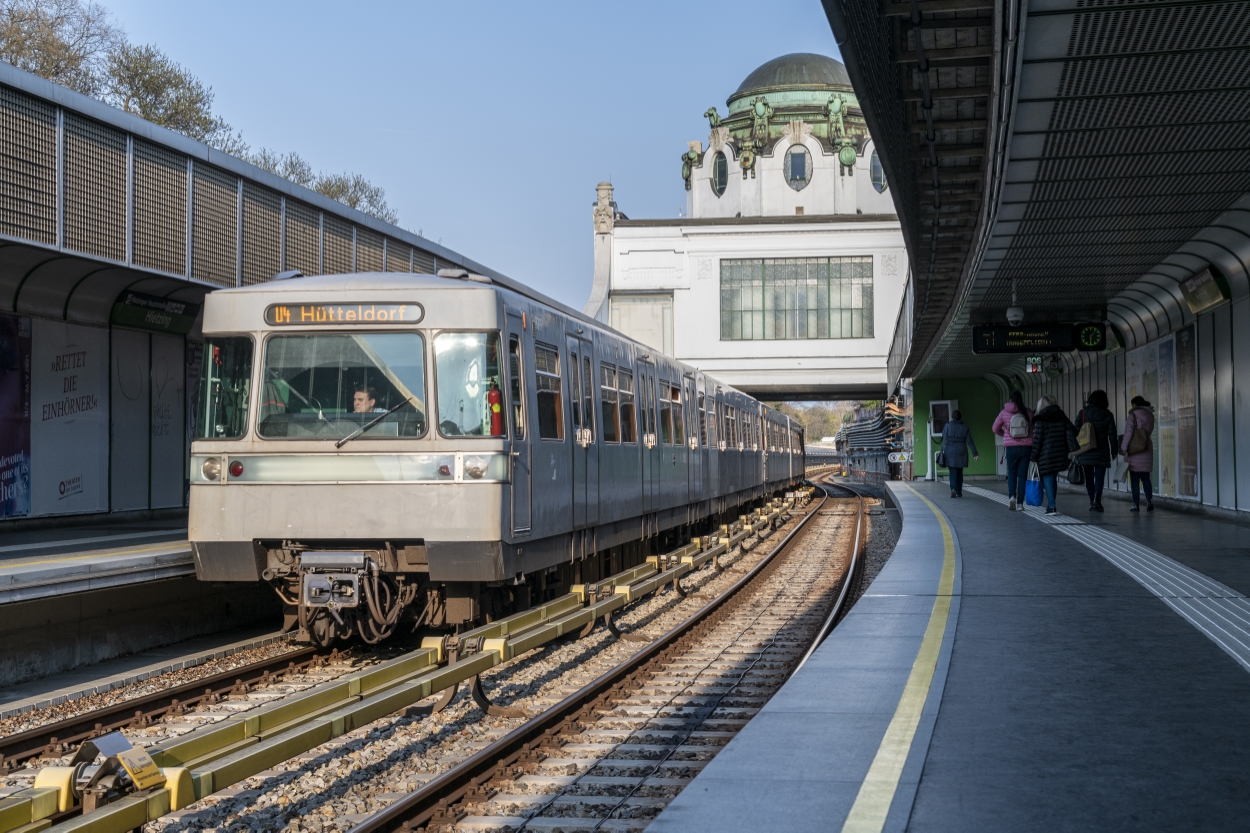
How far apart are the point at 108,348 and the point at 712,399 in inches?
375

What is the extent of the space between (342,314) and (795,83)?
72415mm

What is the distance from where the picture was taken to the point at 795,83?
78000 millimetres

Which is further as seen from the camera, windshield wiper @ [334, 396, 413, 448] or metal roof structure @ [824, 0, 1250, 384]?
windshield wiper @ [334, 396, 413, 448]

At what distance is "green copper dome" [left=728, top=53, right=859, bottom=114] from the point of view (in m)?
77.6

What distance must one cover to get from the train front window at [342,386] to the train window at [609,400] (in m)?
3.47

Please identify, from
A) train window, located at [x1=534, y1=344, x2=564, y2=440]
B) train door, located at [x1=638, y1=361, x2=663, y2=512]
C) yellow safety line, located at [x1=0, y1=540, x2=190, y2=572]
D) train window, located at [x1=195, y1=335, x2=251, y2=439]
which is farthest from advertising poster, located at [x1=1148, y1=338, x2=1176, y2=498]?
train window, located at [x1=195, y1=335, x2=251, y2=439]

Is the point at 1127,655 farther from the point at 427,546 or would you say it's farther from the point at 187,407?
the point at 187,407

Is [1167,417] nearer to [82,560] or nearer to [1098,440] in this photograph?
[1098,440]

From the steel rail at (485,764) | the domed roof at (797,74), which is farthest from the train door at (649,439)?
the domed roof at (797,74)

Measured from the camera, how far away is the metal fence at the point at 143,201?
39.6 feet

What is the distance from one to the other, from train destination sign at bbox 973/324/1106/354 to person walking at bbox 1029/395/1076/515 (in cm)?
410

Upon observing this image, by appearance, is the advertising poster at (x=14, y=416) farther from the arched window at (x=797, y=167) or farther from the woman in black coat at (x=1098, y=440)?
the arched window at (x=797, y=167)

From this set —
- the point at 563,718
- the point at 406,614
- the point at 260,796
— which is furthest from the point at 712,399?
the point at 260,796

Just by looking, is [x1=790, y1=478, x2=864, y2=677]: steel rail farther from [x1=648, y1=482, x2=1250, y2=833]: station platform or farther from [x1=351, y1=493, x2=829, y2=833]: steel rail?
[x1=351, y1=493, x2=829, y2=833]: steel rail
